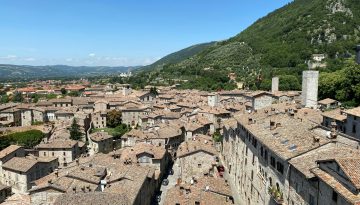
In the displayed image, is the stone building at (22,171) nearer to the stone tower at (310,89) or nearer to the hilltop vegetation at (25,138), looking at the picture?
the hilltop vegetation at (25,138)

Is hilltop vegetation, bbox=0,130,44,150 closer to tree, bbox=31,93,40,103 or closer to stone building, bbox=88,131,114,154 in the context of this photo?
stone building, bbox=88,131,114,154

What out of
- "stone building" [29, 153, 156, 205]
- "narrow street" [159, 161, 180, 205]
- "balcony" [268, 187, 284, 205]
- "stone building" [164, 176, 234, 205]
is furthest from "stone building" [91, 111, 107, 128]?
"balcony" [268, 187, 284, 205]

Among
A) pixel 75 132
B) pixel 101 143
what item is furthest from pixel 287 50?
pixel 101 143

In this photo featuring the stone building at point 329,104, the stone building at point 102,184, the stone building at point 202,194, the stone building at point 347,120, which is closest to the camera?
the stone building at point 202,194

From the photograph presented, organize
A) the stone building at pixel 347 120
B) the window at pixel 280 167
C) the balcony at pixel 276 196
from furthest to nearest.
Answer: the stone building at pixel 347 120, the window at pixel 280 167, the balcony at pixel 276 196

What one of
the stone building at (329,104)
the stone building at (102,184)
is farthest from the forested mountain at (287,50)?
the stone building at (102,184)

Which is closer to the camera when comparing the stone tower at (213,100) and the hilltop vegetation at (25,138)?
the hilltop vegetation at (25,138)

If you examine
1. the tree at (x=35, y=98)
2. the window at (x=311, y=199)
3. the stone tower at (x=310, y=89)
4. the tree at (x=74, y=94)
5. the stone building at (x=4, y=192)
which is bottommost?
the stone building at (x=4, y=192)
